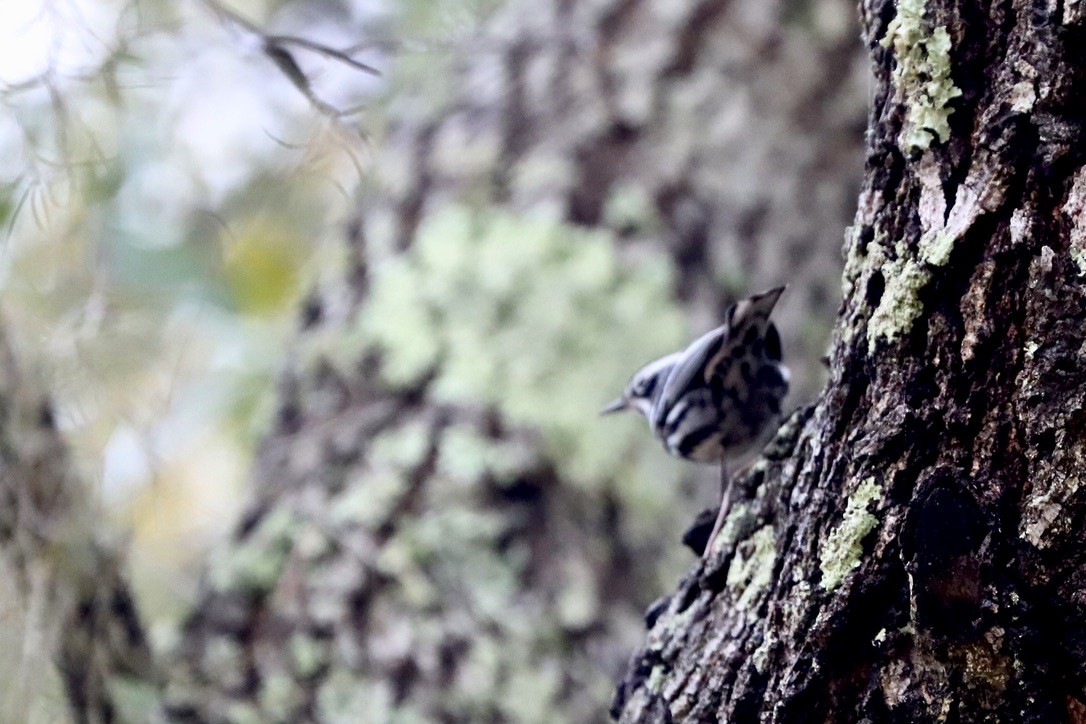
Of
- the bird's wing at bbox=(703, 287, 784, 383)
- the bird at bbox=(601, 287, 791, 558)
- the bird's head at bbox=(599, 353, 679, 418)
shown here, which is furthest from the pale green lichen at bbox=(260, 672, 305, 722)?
the bird's wing at bbox=(703, 287, 784, 383)

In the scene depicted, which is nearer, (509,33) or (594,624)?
(594,624)

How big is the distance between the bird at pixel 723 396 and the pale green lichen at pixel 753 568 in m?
0.50

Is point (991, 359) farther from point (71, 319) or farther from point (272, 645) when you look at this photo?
point (272, 645)

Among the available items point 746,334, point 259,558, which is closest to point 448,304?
point 259,558

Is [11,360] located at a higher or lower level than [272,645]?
higher

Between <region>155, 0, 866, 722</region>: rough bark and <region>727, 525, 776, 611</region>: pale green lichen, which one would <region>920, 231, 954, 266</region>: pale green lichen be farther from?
<region>155, 0, 866, 722</region>: rough bark

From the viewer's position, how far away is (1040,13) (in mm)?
1002

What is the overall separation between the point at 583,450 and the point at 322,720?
96 centimetres

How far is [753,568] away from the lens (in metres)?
1.29

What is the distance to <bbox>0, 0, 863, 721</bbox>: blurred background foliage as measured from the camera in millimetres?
2621

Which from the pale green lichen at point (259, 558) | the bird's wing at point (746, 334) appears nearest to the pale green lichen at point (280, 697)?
the pale green lichen at point (259, 558)

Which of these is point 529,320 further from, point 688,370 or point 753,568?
point 753,568

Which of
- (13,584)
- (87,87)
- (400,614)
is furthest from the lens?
(400,614)

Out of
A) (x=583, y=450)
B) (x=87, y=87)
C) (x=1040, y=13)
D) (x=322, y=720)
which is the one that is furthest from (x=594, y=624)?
(x=1040, y=13)
